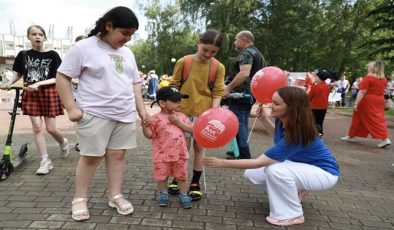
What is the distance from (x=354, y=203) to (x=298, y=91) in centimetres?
159

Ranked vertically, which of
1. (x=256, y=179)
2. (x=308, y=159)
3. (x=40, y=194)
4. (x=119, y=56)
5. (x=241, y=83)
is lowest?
(x=40, y=194)

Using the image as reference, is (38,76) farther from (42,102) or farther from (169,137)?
(169,137)

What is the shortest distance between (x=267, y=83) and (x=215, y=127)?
1.31m

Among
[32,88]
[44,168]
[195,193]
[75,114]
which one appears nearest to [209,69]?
[195,193]

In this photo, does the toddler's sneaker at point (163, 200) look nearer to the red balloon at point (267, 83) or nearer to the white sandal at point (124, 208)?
the white sandal at point (124, 208)

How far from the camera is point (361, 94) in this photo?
7621 millimetres

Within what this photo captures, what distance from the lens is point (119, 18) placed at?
9.51 feet

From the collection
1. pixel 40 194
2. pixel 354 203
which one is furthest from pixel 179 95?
pixel 354 203

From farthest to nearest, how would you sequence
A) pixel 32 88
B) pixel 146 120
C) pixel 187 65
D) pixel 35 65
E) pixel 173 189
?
pixel 35 65, pixel 32 88, pixel 173 189, pixel 187 65, pixel 146 120

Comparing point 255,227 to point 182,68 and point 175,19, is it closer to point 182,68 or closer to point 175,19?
point 182,68

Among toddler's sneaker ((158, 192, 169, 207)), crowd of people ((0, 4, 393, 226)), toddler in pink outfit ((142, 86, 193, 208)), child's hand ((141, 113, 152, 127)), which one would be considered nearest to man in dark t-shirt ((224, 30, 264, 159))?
crowd of people ((0, 4, 393, 226))

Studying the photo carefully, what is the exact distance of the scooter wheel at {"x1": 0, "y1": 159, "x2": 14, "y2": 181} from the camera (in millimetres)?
4228

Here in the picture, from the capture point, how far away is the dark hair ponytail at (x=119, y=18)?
2.90 m

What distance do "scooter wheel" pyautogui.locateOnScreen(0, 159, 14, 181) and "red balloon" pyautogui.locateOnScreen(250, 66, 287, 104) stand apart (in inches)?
120
